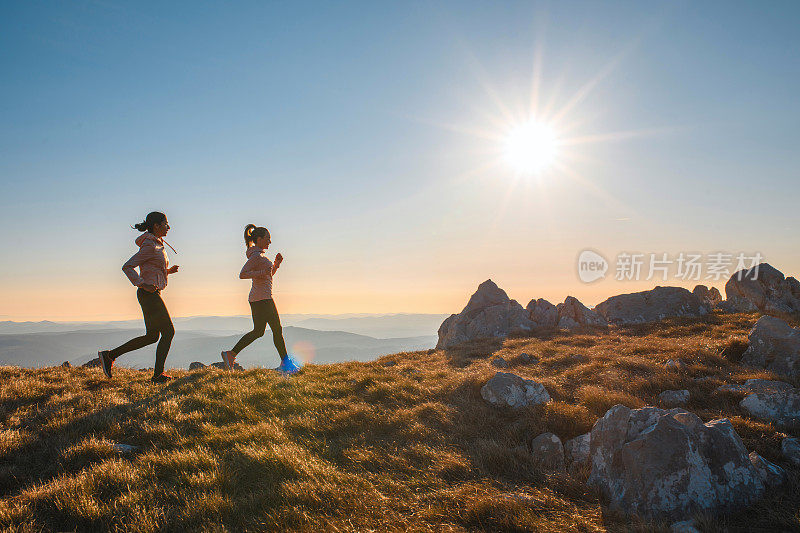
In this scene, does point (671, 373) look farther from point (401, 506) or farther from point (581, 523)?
point (401, 506)

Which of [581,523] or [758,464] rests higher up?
[758,464]

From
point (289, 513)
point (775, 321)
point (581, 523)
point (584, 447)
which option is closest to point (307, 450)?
point (289, 513)

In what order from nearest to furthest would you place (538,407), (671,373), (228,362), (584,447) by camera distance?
(584,447)
(538,407)
(671,373)
(228,362)

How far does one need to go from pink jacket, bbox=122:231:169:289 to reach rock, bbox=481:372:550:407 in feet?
26.6

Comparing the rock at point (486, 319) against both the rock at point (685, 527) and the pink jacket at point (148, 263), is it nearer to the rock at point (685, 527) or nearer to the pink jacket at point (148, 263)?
the pink jacket at point (148, 263)

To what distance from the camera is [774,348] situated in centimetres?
862

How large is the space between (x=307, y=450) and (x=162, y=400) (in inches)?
149

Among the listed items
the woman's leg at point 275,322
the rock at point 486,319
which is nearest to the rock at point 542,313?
the rock at point 486,319

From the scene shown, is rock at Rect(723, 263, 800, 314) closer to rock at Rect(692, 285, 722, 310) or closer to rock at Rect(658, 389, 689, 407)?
rock at Rect(692, 285, 722, 310)

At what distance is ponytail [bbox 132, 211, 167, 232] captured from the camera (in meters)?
8.78

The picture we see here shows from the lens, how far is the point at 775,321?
29.2ft

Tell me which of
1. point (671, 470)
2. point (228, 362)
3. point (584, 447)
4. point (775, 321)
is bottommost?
point (228, 362)

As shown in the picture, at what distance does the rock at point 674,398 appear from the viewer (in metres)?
6.71

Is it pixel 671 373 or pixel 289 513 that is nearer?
pixel 289 513
